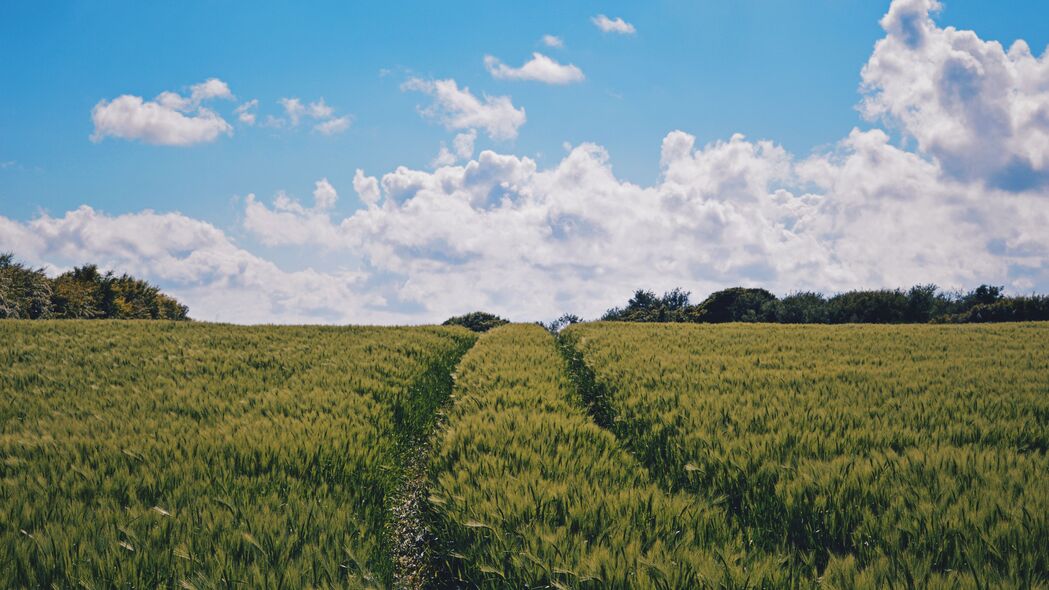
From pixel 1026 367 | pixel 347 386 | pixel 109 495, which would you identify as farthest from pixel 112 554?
pixel 1026 367

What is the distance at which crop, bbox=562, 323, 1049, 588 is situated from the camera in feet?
10.1

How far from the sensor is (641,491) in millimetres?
3852

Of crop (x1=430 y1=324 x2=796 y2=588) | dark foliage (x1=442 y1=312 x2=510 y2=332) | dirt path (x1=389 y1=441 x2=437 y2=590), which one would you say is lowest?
dirt path (x1=389 y1=441 x2=437 y2=590)

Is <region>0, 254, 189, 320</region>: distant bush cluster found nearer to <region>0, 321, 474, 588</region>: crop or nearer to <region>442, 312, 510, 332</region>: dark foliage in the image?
<region>442, 312, 510, 332</region>: dark foliage

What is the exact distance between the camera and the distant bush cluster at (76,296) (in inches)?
1225

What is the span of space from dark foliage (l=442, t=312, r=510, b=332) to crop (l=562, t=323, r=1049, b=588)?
120 feet

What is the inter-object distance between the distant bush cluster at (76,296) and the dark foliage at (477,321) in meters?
27.1

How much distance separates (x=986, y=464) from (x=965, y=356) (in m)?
9.27

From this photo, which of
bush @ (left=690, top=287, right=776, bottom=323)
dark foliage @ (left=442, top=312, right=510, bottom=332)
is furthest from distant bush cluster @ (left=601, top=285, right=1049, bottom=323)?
dark foliage @ (left=442, top=312, right=510, bottom=332)

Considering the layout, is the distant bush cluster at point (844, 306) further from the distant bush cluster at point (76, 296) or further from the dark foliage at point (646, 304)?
the distant bush cluster at point (76, 296)

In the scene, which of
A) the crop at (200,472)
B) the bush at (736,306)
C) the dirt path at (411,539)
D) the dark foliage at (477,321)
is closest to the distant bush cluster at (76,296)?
the dark foliage at (477,321)

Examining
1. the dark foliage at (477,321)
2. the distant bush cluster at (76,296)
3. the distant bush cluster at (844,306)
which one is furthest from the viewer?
the dark foliage at (477,321)

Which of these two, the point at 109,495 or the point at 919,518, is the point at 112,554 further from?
the point at 919,518

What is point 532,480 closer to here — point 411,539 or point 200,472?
point 411,539
